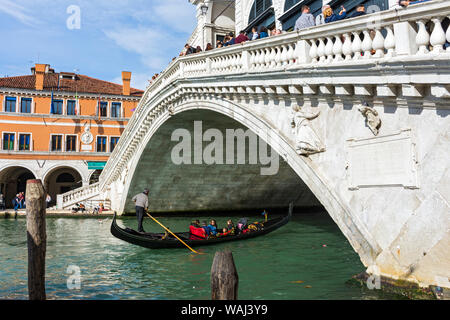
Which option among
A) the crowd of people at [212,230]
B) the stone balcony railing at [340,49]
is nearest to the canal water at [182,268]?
the crowd of people at [212,230]

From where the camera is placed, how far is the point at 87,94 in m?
20.5

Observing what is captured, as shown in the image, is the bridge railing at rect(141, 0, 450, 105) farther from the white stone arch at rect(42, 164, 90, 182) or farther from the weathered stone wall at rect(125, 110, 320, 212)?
the white stone arch at rect(42, 164, 90, 182)

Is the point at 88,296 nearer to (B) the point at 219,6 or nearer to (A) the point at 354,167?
(A) the point at 354,167

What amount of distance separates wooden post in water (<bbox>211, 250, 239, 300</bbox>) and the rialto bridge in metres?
2.08

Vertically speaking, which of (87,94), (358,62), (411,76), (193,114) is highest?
(87,94)

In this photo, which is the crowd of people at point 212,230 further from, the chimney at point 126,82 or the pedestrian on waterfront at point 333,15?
the chimney at point 126,82

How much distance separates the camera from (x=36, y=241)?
13.1 ft

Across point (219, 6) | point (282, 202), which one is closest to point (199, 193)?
point (282, 202)

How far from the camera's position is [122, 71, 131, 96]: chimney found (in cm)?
2170

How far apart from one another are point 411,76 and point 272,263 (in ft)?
13.8

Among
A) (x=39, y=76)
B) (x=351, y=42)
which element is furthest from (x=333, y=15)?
(x=39, y=76)

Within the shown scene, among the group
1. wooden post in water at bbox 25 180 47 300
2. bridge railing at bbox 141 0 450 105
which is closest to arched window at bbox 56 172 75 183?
bridge railing at bbox 141 0 450 105

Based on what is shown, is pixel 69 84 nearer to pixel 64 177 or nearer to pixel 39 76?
pixel 39 76

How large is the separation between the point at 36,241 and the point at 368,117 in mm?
3745
